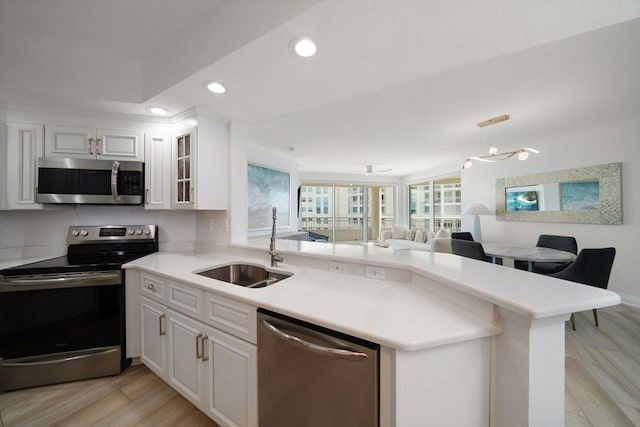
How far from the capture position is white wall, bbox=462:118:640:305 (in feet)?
10.6

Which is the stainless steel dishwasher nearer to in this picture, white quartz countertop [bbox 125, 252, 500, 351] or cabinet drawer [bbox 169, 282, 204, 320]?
white quartz countertop [bbox 125, 252, 500, 351]

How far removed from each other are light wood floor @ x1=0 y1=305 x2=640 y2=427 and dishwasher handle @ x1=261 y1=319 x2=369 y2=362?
0.96 metres

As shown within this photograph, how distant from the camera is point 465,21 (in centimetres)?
116

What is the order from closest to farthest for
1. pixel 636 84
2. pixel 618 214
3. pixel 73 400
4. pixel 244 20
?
pixel 244 20 < pixel 73 400 < pixel 636 84 < pixel 618 214

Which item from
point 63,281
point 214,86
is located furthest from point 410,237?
point 63,281

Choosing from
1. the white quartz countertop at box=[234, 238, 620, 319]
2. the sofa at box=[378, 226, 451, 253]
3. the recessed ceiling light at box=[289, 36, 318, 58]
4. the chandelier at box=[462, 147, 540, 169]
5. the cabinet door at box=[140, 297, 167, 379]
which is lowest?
the cabinet door at box=[140, 297, 167, 379]

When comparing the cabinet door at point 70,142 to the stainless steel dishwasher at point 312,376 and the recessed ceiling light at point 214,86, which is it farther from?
the stainless steel dishwasher at point 312,376

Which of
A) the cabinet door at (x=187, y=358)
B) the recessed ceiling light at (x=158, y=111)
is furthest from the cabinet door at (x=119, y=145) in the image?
the cabinet door at (x=187, y=358)

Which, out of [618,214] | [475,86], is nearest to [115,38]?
[475,86]

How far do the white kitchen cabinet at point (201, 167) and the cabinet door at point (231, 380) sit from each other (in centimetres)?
128

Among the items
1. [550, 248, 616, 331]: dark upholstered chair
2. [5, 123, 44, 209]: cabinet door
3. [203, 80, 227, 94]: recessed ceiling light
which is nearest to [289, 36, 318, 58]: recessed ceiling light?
[203, 80, 227, 94]: recessed ceiling light

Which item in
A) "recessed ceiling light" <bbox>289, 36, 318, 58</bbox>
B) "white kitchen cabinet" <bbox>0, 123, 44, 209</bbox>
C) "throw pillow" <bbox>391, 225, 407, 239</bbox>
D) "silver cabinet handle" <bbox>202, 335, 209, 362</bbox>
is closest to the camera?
"recessed ceiling light" <bbox>289, 36, 318, 58</bbox>

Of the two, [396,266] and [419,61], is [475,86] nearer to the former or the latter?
[419,61]

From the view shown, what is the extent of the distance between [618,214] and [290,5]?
475 cm
